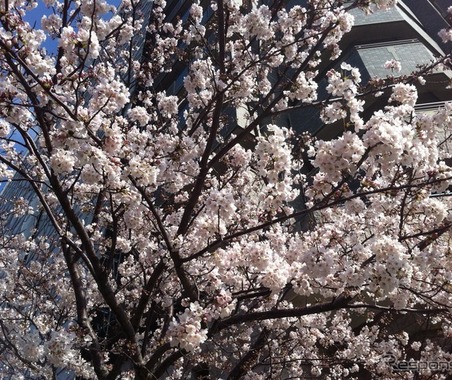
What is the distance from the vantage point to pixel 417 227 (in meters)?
5.96

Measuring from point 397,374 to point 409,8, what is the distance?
16.7 m

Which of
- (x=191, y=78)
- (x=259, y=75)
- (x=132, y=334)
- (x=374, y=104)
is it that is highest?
(x=374, y=104)

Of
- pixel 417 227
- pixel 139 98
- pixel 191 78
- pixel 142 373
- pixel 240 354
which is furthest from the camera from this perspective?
pixel 139 98

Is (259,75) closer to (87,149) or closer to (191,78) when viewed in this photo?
(191,78)

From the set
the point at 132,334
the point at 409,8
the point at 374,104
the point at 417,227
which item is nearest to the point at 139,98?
the point at 132,334

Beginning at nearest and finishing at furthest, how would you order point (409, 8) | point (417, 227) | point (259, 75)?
point (417, 227), point (259, 75), point (409, 8)

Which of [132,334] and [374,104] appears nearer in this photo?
[132,334]

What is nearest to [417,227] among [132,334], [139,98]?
[132,334]

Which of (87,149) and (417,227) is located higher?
(417,227)

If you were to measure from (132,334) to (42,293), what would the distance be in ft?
15.0

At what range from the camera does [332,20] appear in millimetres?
5574

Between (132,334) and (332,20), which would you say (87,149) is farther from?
(332,20)

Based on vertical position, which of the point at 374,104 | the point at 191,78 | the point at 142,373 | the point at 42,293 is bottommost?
the point at 142,373

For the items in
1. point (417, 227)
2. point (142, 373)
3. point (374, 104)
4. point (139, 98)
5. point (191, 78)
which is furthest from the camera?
point (374, 104)
